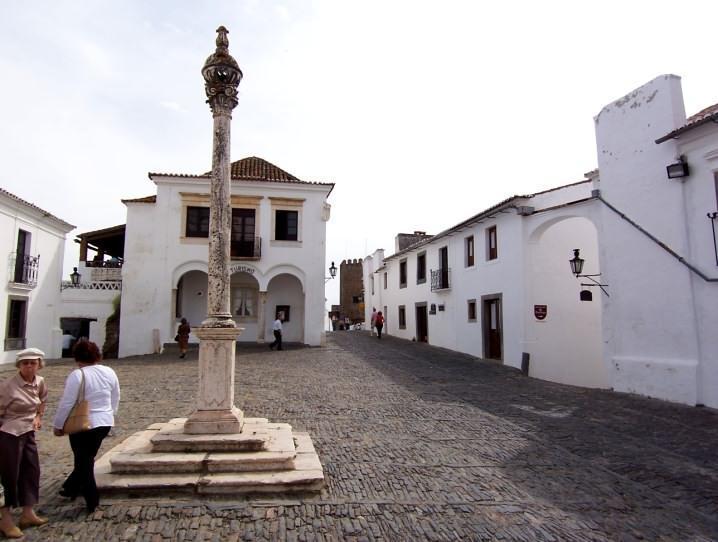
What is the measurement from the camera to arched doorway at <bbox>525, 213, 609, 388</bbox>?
14.5m

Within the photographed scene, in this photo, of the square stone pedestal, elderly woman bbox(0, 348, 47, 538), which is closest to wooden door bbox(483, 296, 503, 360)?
the square stone pedestal

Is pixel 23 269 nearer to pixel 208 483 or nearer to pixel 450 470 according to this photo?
pixel 208 483

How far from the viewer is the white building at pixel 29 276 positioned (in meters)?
16.5

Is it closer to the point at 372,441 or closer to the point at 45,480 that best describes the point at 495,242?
the point at 372,441

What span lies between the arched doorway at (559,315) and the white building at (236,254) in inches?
337

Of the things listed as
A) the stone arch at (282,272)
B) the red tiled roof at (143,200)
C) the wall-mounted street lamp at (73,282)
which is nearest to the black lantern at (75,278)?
the wall-mounted street lamp at (73,282)

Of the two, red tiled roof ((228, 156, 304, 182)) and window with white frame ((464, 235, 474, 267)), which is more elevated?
red tiled roof ((228, 156, 304, 182))

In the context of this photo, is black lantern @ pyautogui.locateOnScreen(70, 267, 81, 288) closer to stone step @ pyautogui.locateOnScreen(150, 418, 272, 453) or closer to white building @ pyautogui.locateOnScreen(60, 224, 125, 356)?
white building @ pyautogui.locateOnScreen(60, 224, 125, 356)

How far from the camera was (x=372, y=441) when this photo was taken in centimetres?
635

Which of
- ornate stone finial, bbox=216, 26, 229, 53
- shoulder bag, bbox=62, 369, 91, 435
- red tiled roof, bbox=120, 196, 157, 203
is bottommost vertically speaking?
shoulder bag, bbox=62, 369, 91, 435

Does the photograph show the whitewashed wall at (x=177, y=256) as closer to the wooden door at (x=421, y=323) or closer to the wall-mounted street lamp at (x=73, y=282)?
the wall-mounted street lamp at (x=73, y=282)

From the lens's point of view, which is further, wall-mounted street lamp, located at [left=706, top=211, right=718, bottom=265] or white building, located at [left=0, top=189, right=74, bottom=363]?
white building, located at [left=0, top=189, right=74, bottom=363]

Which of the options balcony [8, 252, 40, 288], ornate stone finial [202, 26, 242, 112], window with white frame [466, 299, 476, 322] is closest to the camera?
ornate stone finial [202, 26, 242, 112]

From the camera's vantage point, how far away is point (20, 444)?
369 centimetres
